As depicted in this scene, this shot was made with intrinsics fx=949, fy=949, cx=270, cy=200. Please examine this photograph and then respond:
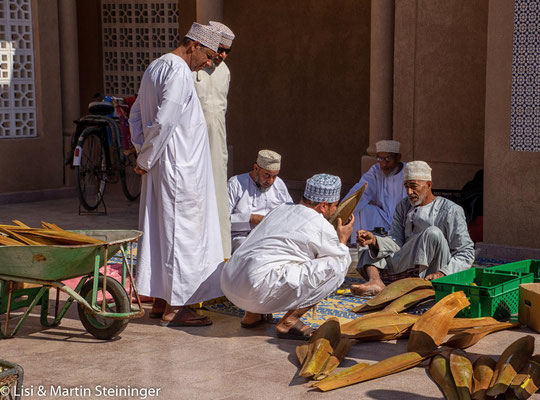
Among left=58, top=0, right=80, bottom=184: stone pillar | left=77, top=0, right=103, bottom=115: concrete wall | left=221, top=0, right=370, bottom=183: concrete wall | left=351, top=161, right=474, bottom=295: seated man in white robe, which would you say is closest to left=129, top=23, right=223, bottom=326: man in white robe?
left=351, top=161, right=474, bottom=295: seated man in white robe

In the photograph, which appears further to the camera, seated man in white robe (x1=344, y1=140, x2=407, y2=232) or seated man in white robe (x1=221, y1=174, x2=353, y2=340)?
seated man in white robe (x1=344, y1=140, x2=407, y2=232)

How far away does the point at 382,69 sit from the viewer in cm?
908

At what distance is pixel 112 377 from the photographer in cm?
477

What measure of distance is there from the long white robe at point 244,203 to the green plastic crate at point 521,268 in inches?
67.4

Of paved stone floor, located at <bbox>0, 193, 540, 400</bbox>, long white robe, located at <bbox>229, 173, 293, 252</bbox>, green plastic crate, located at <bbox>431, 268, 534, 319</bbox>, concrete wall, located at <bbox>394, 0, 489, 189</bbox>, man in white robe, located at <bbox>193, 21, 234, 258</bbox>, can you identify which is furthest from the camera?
concrete wall, located at <bbox>394, 0, 489, 189</bbox>

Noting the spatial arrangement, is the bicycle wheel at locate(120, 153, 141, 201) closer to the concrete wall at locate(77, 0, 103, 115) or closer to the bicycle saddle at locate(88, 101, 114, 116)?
the bicycle saddle at locate(88, 101, 114, 116)

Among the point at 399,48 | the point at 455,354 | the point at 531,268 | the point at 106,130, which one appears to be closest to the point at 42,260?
the point at 455,354

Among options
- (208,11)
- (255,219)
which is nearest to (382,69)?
(208,11)

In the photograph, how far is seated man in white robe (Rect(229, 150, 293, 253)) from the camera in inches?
272

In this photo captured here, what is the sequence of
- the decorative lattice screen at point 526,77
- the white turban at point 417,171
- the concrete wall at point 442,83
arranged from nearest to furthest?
the white turban at point 417,171, the decorative lattice screen at point 526,77, the concrete wall at point 442,83

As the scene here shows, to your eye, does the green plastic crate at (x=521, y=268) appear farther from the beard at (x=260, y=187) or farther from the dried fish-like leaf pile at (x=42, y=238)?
the dried fish-like leaf pile at (x=42, y=238)

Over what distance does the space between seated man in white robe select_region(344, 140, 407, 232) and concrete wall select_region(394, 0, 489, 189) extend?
1.04 m

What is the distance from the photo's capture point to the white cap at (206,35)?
5.78 meters

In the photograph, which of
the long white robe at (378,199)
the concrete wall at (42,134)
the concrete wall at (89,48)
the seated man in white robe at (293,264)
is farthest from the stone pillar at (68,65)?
the seated man in white robe at (293,264)
